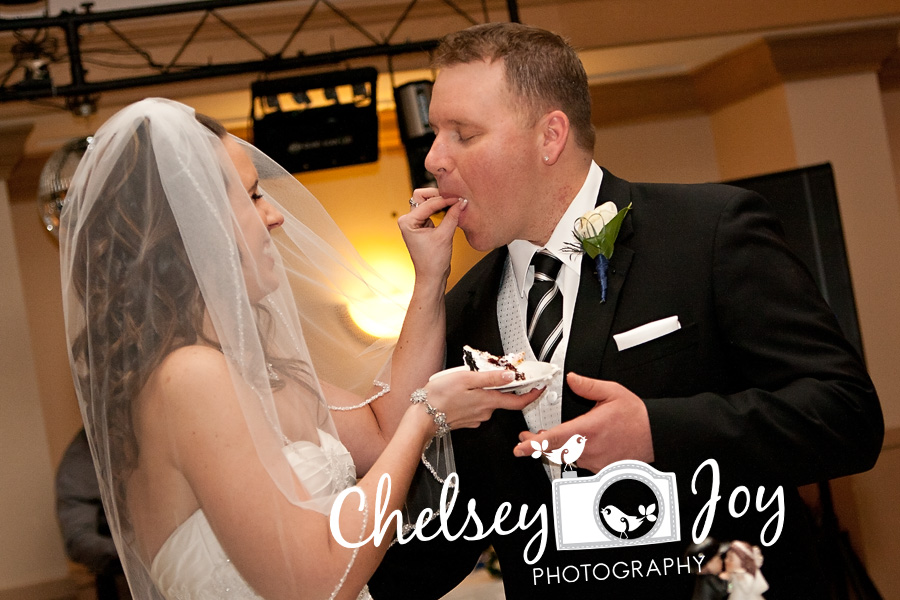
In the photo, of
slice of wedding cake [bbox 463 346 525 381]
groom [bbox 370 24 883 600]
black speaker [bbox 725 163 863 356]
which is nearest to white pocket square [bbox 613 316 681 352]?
groom [bbox 370 24 883 600]

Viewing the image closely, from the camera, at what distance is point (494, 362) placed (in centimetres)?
200

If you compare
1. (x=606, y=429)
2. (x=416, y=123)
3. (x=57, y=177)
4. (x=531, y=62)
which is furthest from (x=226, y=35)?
(x=606, y=429)

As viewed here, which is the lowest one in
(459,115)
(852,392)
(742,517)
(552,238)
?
(742,517)

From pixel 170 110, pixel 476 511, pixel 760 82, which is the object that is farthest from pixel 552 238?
pixel 760 82

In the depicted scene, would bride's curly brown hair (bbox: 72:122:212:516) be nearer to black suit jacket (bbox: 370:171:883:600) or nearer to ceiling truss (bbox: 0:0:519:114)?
black suit jacket (bbox: 370:171:883:600)

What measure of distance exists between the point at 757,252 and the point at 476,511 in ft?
3.23

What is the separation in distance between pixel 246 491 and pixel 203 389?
224mm

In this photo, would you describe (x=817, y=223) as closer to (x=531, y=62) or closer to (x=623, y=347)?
(x=531, y=62)

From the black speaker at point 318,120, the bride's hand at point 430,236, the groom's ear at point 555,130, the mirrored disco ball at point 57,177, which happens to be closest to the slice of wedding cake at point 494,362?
the bride's hand at point 430,236

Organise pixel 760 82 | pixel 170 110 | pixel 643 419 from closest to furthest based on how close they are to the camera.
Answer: pixel 643 419, pixel 170 110, pixel 760 82

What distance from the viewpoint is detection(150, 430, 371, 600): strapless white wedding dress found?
1.93 m

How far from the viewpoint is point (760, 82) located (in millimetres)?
7797

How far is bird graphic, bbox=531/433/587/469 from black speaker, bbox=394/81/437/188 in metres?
4.00

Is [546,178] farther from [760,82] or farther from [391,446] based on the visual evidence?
[760,82]
